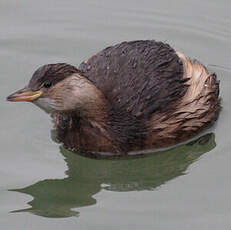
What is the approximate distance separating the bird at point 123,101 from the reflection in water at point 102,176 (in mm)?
125

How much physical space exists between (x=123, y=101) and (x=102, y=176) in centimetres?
86

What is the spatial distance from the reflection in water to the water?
0.04ft

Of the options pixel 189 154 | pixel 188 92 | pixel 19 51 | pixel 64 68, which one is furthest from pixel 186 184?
pixel 19 51

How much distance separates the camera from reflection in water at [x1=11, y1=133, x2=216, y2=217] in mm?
8586

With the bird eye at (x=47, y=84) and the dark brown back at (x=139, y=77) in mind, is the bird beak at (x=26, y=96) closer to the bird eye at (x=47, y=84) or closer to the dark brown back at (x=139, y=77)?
the bird eye at (x=47, y=84)

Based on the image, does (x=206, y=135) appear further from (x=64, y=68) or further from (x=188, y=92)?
(x=64, y=68)

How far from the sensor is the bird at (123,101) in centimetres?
884

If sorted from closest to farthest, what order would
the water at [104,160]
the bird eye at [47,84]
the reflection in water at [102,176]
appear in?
1. the water at [104,160]
2. the reflection in water at [102,176]
3. the bird eye at [47,84]

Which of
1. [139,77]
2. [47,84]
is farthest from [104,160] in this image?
[47,84]

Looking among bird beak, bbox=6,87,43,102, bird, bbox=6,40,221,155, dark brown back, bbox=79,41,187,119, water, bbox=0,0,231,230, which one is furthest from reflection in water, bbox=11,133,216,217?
bird beak, bbox=6,87,43,102

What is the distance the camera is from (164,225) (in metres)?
8.19

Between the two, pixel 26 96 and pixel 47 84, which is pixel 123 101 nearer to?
pixel 47 84

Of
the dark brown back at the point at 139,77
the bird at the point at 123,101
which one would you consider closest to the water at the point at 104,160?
the bird at the point at 123,101

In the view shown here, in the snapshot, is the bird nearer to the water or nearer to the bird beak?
the bird beak
